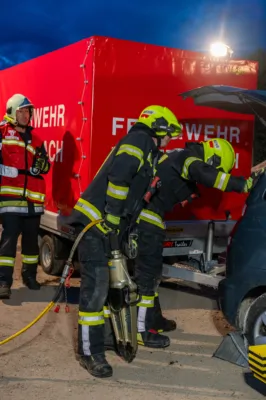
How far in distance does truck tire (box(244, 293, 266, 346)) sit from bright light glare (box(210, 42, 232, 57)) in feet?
11.6

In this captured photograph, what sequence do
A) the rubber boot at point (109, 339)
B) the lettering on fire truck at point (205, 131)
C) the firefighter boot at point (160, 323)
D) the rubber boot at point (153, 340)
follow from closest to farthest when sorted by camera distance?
the rubber boot at point (109, 339) → the rubber boot at point (153, 340) → the firefighter boot at point (160, 323) → the lettering on fire truck at point (205, 131)

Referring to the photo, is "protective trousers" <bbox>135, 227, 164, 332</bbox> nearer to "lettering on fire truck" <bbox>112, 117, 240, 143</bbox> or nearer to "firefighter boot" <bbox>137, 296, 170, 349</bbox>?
"firefighter boot" <bbox>137, 296, 170, 349</bbox>

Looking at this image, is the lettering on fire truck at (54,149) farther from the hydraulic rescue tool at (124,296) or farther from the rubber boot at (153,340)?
the rubber boot at (153,340)

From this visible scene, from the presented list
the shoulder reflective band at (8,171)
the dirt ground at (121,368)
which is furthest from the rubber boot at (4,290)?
the shoulder reflective band at (8,171)

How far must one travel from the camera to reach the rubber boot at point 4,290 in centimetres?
602

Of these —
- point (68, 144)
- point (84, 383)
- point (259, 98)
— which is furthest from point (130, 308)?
point (68, 144)

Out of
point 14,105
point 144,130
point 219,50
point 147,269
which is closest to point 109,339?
point 147,269

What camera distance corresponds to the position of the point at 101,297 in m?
4.10

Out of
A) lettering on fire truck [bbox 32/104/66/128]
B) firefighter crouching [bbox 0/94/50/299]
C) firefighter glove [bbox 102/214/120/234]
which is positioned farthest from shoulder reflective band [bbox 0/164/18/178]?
firefighter glove [bbox 102/214/120/234]

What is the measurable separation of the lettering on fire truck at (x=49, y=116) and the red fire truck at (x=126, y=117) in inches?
0.5

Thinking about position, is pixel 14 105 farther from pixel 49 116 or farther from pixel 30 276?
pixel 30 276

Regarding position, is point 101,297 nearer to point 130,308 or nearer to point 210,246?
point 130,308

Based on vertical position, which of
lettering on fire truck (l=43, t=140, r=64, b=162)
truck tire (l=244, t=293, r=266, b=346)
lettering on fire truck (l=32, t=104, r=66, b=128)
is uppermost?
lettering on fire truck (l=32, t=104, r=66, b=128)

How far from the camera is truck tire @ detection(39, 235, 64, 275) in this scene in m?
7.03
